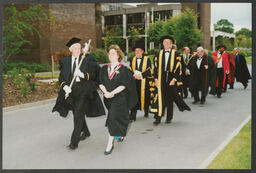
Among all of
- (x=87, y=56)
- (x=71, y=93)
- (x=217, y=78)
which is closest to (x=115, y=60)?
(x=87, y=56)

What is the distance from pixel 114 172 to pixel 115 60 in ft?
6.18

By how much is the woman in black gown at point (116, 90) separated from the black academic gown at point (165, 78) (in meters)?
1.98

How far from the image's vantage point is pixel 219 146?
540 cm

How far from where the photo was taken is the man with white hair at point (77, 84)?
5.15 m

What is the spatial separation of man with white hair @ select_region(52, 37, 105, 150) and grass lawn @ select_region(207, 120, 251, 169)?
7.73 feet

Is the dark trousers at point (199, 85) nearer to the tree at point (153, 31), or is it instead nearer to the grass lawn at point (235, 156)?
the tree at point (153, 31)

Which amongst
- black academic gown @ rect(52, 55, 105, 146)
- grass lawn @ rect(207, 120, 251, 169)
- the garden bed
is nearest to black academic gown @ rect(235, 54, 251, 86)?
the garden bed

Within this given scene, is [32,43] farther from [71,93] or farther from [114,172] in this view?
[114,172]

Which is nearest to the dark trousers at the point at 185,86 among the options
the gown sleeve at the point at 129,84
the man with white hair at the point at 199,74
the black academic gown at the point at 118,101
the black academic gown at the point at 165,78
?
the man with white hair at the point at 199,74

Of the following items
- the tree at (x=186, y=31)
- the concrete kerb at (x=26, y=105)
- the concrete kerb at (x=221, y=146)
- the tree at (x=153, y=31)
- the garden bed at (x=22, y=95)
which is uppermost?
the tree at (x=186, y=31)

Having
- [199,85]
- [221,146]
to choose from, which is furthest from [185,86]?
[221,146]

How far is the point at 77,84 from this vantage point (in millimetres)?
5230

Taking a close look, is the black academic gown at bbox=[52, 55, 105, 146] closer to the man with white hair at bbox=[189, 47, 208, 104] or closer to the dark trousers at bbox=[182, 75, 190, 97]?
the man with white hair at bbox=[189, 47, 208, 104]

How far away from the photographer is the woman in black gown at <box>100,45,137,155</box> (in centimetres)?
514
